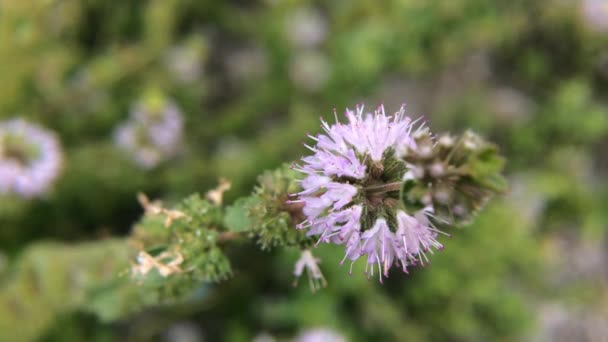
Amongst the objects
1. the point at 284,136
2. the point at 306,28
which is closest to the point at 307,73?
the point at 306,28

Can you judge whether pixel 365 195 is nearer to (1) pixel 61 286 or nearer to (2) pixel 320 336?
(1) pixel 61 286

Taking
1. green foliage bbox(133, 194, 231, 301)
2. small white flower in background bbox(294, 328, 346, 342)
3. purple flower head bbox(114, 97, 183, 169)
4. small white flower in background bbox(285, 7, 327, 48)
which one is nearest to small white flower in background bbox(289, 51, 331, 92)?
small white flower in background bbox(285, 7, 327, 48)

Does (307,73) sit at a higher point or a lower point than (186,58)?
higher

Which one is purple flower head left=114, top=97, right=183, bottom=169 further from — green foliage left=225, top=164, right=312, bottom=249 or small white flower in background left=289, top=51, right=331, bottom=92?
green foliage left=225, top=164, right=312, bottom=249

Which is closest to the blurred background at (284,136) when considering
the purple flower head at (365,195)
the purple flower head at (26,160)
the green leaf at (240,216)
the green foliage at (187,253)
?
the purple flower head at (26,160)

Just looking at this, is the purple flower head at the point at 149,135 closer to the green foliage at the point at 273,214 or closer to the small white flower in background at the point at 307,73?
the small white flower in background at the point at 307,73

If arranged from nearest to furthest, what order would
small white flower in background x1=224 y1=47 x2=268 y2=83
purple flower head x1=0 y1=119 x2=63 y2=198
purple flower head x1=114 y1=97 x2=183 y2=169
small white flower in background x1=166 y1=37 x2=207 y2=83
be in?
1. purple flower head x1=0 y1=119 x2=63 y2=198
2. purple flower head x1=114 y1=97 x2=183 y2=169
3. small white flower in background x1=166 y1=37 x2=207 y2=83
4. small white flower in background x1=224 y1=47 x2=268 y2=83

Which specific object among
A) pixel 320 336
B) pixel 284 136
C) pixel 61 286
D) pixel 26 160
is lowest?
pixel 320 336
